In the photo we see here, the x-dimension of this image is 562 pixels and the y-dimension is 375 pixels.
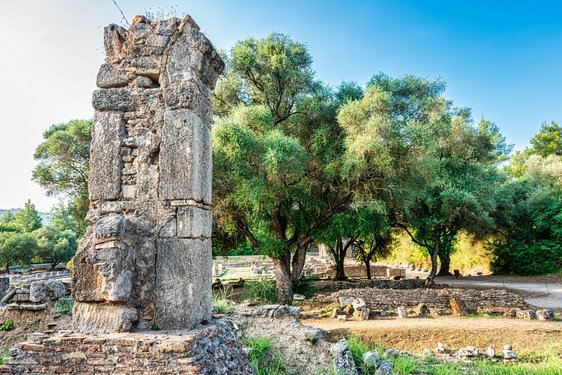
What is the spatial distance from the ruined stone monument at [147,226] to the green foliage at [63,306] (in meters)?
4.86

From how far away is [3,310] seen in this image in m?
7.93

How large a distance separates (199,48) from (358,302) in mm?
10319

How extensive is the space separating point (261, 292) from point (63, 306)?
25.0 feet

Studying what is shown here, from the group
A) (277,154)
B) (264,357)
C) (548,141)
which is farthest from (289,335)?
(548,141)

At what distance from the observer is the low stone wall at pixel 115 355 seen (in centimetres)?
339

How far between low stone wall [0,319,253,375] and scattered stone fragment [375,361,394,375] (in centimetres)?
289

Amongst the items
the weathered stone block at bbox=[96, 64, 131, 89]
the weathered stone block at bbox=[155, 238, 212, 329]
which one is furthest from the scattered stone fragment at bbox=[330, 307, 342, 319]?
the weathered stone block at bbox=[96, 64, 131, 89]

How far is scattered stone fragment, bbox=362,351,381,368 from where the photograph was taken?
578 cm

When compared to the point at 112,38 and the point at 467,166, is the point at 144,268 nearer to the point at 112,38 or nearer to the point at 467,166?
the point at 112,38

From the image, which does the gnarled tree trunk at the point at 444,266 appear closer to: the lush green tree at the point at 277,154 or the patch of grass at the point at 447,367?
the lush green tree at the point at 277,154

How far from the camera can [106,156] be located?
4340 mm

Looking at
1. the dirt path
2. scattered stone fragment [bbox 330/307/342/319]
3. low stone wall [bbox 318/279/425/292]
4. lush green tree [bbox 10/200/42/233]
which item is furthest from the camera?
lush green tree [bbox 10/200/42/233]

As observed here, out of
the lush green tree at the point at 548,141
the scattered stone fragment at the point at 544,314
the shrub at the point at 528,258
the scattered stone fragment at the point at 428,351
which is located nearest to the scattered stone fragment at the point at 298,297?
the scattered stone fragment at the point at 428,351

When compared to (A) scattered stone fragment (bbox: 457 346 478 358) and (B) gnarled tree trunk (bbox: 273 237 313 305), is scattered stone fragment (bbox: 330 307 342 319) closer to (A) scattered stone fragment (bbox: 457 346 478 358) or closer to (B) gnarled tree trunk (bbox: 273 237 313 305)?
(B) gnarled tree trunk (bbox: 273 237 313 305)
